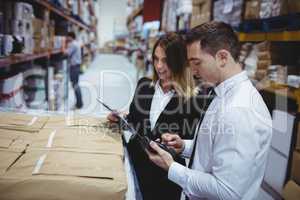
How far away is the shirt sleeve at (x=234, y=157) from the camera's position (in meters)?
0.85

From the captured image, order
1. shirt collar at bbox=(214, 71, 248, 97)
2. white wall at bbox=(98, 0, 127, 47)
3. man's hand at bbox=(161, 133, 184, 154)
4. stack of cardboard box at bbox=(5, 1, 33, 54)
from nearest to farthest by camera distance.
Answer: shirt collar at bbox=(214, 71, 248, 97)
man's hand at bbox=(161, 133, 184, 154)
stack of cardboard box at bbox=(5, 1, 33, 54)
white wall at bbox=(98, 0, 127, 47)

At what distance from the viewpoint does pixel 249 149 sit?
2.81ft

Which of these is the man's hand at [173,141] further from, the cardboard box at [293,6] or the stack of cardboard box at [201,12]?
the stack of cardboard box at [201,12]

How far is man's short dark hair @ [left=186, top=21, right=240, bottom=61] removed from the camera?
3.28 feet

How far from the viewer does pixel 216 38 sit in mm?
1000

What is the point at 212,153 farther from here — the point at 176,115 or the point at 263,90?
the point at 263,90

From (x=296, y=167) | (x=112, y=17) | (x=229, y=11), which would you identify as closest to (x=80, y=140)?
(x=296, y=167)

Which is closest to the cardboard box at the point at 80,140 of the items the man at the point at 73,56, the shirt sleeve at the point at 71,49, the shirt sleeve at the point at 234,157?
the shirt sleeve at the point at 234,157

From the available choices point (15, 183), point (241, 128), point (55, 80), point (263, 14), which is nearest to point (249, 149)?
point (241, 128)

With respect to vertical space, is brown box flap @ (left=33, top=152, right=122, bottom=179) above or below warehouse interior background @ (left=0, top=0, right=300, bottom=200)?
below

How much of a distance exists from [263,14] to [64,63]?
12.7 ft

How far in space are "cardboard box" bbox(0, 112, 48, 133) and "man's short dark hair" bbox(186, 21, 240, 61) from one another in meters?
0.74

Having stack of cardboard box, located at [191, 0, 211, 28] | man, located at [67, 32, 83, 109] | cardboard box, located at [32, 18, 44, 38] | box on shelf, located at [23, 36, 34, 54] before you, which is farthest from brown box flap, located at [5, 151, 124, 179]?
man, located at [67, 32, 83, 109]

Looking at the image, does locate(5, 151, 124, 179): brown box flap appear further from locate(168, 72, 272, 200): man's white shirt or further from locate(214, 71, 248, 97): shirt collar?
locate(214, 71, 248, 97): shirt collar
